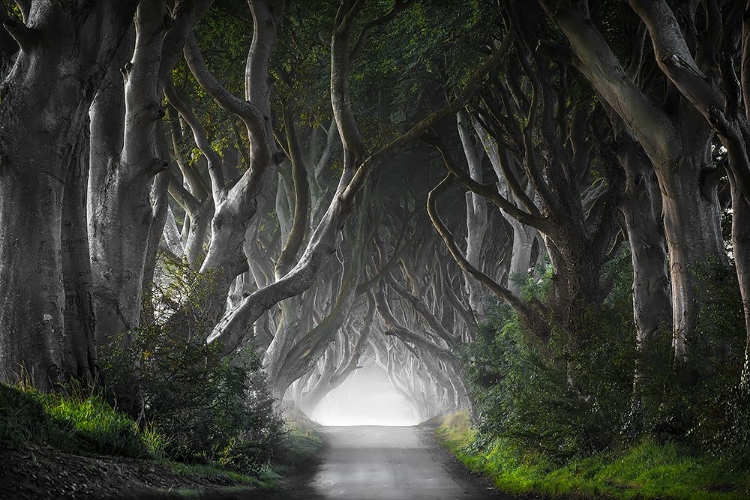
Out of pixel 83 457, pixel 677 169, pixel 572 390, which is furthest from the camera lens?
pixel 572 390

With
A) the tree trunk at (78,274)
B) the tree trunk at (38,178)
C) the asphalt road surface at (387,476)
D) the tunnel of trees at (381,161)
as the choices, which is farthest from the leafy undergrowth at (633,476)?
the tree trunk at (38,178)

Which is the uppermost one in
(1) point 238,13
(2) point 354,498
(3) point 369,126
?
(1) point 238,13

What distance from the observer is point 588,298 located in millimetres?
12102

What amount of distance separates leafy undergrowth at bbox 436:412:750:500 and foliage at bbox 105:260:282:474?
4.24m

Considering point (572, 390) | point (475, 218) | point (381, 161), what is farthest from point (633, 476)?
point (475, 218)

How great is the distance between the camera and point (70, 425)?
20.7 ft

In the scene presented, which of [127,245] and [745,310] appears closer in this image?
[745,310]

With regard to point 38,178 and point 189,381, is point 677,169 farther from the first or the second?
point 38,178

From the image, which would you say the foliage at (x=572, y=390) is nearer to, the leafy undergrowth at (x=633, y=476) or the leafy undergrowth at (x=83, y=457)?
the leafy undergrowth at (x=633, y=476)

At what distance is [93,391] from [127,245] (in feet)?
7.82

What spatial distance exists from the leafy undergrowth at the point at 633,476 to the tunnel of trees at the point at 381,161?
1.26 ft

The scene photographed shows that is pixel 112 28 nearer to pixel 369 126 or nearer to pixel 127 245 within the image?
pixel 127 245

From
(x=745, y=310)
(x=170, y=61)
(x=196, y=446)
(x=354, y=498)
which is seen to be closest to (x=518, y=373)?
(x=354, y=498)

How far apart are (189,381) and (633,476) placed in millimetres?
5398
